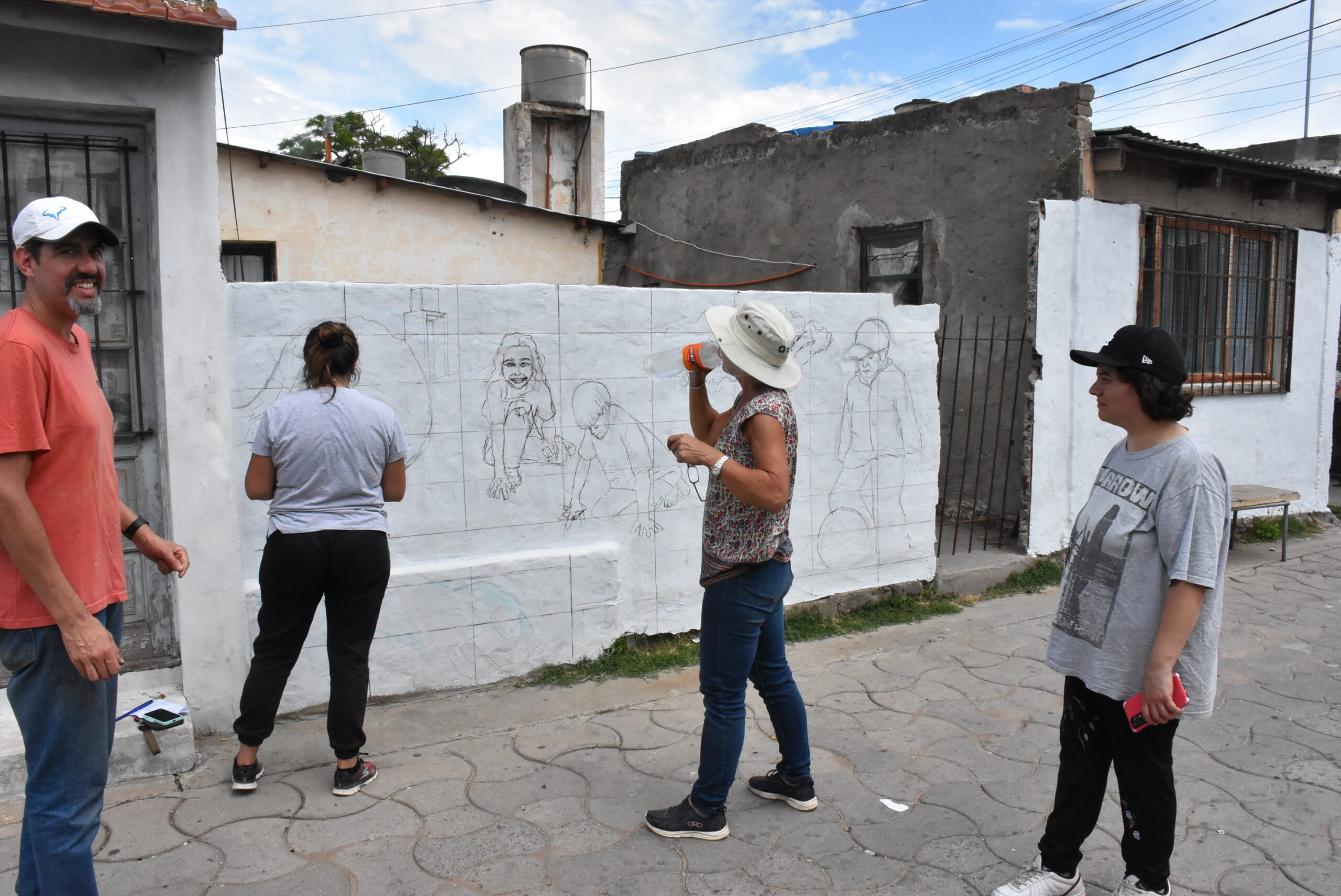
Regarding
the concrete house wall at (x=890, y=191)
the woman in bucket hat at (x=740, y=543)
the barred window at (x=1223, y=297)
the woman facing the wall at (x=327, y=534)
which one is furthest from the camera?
the barred window at (x=1223, y=297)

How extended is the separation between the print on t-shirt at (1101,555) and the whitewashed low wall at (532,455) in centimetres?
248

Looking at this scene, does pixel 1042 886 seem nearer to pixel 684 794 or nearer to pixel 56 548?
pixel 684 794

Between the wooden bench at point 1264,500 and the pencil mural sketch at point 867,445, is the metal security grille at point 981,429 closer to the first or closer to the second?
the pencil mural sketch at point 867,445

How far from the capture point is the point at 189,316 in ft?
12.4

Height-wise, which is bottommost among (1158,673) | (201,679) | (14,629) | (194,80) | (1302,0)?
(201,679)

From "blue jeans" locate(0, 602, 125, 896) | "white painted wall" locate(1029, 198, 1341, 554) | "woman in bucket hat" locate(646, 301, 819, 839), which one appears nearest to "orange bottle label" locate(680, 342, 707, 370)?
"woman in bucket hat" locate(646, 301, 819, 839)

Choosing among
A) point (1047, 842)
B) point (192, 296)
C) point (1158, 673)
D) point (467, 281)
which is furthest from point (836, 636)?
point (467, 281)

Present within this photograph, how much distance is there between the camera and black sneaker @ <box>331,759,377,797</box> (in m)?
3.48

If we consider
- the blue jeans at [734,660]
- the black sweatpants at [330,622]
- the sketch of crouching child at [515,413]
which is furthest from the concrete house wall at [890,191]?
the black sweatpants at [330,622]

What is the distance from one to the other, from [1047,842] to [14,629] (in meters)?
2.87

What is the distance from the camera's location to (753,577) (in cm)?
309

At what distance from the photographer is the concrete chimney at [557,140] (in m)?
13.1

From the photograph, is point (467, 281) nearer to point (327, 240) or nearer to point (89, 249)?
point (327, 240)

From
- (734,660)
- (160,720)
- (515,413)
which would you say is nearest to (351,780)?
(160,720)
